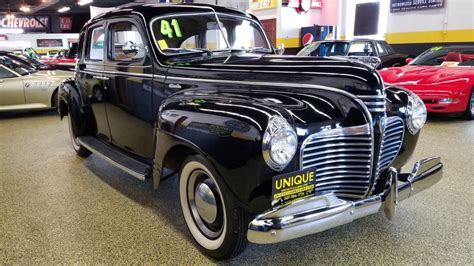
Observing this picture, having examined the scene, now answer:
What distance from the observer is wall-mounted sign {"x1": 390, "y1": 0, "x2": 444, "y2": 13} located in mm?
10198

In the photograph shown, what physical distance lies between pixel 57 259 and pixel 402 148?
89.9 inches

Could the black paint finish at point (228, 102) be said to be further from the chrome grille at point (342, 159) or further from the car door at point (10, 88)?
the car door at point (10, 88)

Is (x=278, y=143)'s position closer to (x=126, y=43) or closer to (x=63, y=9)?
(x=126, y=43)

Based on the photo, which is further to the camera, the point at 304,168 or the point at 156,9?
the point at 156,9

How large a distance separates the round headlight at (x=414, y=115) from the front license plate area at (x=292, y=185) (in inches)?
38.9

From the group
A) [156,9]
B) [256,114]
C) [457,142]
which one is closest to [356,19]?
[457,142]

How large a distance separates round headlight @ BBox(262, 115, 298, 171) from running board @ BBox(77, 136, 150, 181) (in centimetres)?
125

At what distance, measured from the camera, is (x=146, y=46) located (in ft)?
9.92

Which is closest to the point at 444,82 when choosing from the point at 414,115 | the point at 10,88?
the point at 414,115

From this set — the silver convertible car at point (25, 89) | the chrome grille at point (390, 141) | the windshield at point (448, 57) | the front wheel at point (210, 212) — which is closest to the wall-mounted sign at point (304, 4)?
the windshield at point (448, 57)

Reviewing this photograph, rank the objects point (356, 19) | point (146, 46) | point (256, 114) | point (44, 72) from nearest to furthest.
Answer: point (256, 114) < point (146, 46) < point (44, 72) < point (356, 19)

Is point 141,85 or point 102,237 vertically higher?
point 141,85

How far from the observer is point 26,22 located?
1094 inches

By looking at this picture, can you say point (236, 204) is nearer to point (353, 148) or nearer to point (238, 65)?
point (353, 148)
